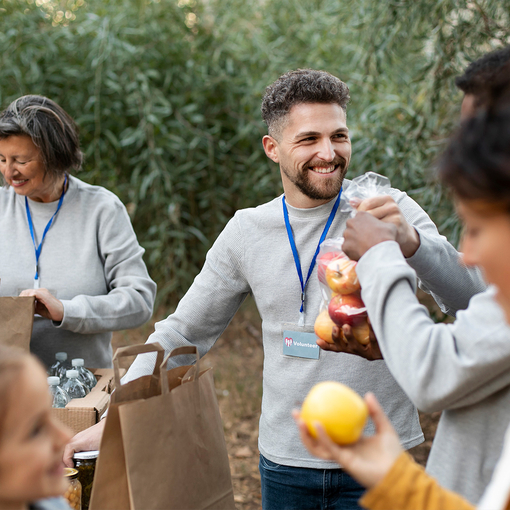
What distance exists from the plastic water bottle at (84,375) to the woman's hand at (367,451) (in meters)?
1.18

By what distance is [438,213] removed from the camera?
3381 millimetres

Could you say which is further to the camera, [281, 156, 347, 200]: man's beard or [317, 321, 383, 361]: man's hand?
[281, 156, 347, 200]: man's beard

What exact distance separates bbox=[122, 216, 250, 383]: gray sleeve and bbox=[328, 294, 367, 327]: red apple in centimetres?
57

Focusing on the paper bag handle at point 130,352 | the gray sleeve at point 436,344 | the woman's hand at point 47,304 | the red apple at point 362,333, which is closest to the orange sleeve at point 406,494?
the gray sleeve at point 436,344

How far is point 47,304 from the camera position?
203 centimetres

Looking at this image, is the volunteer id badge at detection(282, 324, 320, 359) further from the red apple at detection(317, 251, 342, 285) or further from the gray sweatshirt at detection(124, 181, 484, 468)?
the red apple at detection(317, 251, 342, 285)

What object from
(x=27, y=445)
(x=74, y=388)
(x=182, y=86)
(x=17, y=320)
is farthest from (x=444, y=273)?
(x=182, y=86)

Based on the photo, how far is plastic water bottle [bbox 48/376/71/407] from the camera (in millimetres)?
1759

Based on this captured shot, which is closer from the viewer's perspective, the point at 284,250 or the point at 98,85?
the point at 284,250

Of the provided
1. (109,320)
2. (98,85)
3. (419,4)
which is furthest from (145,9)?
(109,320)

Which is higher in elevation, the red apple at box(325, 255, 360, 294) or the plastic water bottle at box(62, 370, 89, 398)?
the red apple at box(325, 255, 360, 294)

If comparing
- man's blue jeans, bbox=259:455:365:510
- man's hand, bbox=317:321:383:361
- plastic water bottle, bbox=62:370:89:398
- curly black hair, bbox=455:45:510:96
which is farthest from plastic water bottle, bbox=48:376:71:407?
curly black hair, bbox=455:45:510:96

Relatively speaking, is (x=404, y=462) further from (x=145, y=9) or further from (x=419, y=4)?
(x=145, y=9)

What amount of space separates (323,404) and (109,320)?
1.44 meters
